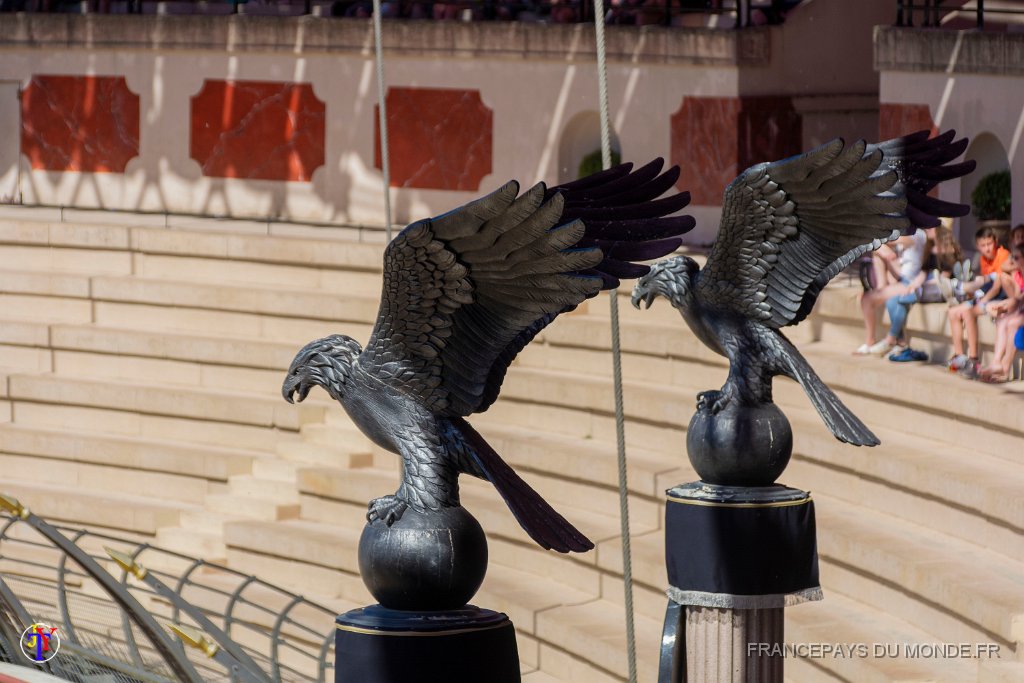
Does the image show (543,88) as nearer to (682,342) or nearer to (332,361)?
(682,342)

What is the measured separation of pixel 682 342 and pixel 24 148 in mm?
8683

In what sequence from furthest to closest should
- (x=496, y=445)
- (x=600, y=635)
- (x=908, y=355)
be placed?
(x=496, y=445)
(x=908, y=355)
(x=600, y=635)

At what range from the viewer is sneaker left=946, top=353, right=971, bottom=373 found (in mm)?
9781

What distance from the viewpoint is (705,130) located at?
49.8 feet

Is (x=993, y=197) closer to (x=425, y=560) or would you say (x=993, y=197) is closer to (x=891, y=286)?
(x=891, y=286)

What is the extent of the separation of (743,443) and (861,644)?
3.23 m

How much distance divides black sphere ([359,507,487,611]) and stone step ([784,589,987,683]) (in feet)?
13.3

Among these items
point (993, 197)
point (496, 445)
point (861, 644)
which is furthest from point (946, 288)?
point (861, 644)

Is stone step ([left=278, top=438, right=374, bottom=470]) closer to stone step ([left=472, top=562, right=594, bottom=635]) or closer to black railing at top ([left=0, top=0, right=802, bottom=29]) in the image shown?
stone step ([left=472, top=562, right=594, bottom=635])

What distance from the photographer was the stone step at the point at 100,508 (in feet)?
41.0

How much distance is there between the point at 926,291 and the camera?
35.2 ft

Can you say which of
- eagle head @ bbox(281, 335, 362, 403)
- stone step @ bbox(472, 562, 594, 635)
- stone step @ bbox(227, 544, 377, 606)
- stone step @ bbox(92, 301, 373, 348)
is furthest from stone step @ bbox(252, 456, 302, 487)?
eagle head @ bbox(281, 335, 362, 403)

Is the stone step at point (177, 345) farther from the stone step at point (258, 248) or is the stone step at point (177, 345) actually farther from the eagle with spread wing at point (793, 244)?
the eagle with spread wing at point (793, 244)

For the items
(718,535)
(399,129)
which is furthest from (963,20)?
(718,535)
